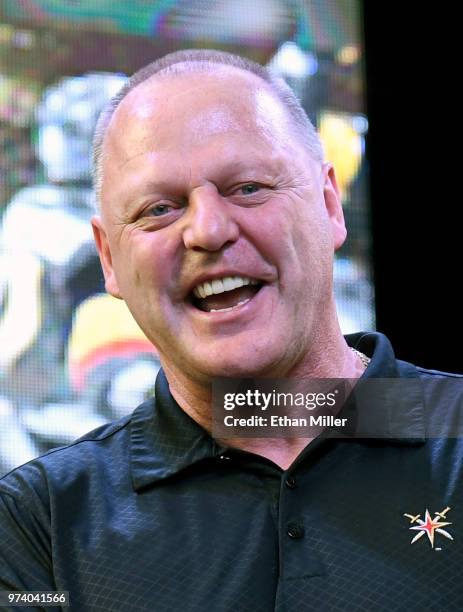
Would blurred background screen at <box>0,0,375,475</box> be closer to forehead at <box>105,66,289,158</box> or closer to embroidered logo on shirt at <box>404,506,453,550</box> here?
forehead at <box>105,66,289,158</box>

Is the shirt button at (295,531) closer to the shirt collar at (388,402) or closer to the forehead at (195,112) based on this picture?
the shirt collar at (388,402)

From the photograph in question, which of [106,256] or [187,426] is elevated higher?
[106,256]

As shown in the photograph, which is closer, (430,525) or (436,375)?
(430,525)

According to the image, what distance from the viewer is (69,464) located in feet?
4.62

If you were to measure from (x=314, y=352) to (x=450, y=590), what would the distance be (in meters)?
0.39

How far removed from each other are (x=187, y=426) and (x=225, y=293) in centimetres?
20

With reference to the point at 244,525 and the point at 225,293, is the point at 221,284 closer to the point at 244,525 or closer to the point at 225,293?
the point at 225,293

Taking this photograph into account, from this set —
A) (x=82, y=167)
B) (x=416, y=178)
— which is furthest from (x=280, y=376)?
(x=416, y=178)

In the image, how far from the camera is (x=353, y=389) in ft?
4.61

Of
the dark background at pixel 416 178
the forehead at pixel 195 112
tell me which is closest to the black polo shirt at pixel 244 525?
the forehead at pixel 195 112

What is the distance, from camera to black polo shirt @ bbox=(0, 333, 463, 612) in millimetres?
1204

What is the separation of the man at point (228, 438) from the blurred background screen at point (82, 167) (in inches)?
36.0

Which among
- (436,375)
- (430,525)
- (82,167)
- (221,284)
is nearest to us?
(430,525)

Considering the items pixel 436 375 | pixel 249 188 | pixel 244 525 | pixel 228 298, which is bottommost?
pixel 244 525
